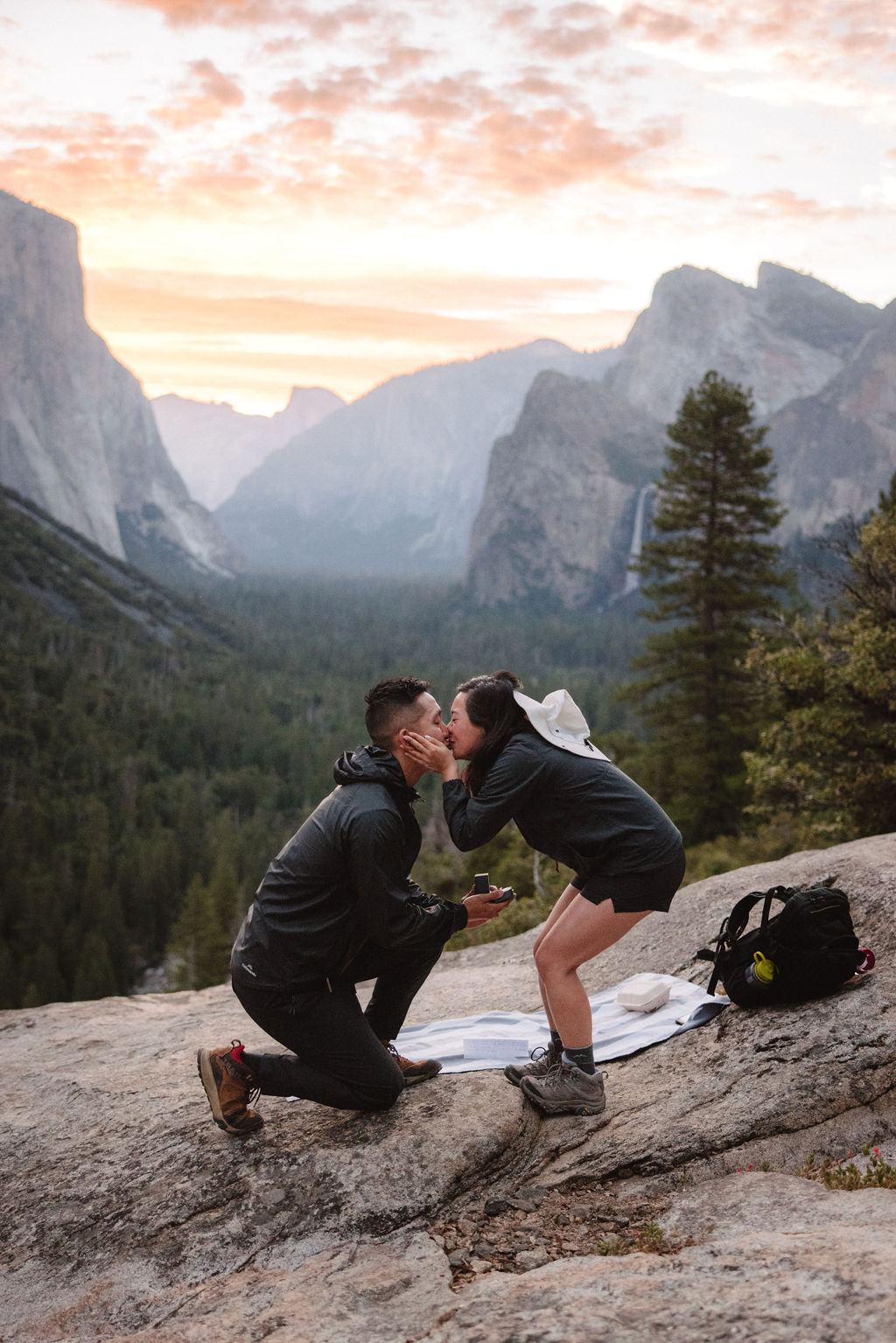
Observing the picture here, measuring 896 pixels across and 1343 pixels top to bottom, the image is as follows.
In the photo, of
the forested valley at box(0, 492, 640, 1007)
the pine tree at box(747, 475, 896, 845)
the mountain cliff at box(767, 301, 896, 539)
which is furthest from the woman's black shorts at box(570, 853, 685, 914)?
the mountain cliff at box(767, 301, 896, 539)

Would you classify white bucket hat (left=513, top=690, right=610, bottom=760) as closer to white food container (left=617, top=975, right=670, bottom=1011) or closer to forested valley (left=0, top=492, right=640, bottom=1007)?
white food container (left=617, top=975, right=670, bottom=1011)

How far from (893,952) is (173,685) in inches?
4674

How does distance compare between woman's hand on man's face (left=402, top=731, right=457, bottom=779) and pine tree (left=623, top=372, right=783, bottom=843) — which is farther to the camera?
pine tree (left=623, top=372, right=783, bottom=843)

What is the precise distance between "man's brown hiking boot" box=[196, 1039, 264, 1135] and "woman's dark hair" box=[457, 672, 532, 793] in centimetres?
191

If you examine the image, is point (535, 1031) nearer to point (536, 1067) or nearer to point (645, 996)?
point (645, 996)

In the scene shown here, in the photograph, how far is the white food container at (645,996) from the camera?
6.55 m

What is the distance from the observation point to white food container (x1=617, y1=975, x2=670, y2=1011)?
655cm

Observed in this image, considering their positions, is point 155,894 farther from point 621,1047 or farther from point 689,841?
point 621,1047

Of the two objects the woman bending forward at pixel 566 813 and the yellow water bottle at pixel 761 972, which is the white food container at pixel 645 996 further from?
the woman bending forward at pixel 566 813

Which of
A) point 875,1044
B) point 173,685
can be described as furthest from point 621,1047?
point 173,685

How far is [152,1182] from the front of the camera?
5.09 meters

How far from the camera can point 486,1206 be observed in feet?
15.4

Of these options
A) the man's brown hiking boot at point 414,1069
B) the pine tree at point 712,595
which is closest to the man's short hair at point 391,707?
the man's brown hiking boot at point 414,1069

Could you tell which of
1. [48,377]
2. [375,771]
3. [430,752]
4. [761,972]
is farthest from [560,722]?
[48,377]
